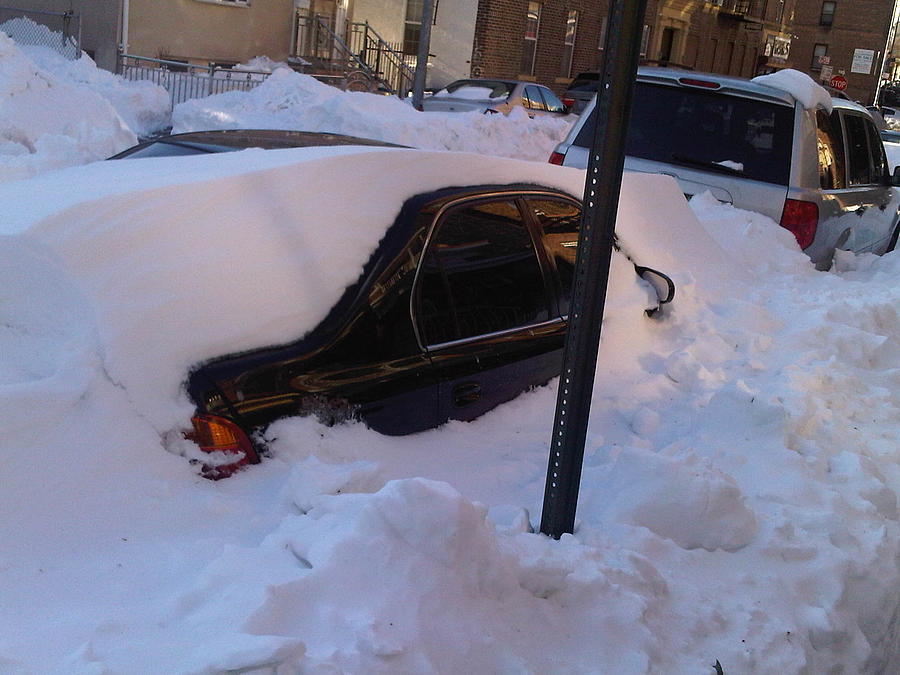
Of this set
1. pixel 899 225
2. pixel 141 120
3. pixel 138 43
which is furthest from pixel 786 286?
pixel 138 43

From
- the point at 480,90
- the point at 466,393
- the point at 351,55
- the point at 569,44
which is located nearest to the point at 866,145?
the point at 466,393

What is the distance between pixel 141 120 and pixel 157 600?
1477 centimetres

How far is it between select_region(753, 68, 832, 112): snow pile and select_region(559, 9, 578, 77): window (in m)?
25.4

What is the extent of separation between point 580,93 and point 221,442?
24.4 meters

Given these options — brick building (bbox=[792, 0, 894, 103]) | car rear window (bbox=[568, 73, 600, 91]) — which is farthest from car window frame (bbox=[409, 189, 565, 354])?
brick building (bbox=[792, 0, 894, 103])

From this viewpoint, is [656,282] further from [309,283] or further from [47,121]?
[47,121]

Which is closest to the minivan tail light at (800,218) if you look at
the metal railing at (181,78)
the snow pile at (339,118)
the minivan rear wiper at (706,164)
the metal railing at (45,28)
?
the minivan rear wiper at (706,164)

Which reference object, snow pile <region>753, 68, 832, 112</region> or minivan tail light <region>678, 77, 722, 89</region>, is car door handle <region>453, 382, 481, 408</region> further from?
snow pile <region>753, 68, 832, 112</region>

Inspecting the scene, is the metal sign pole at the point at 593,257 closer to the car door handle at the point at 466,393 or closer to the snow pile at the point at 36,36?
the car door handle at the point at 466,393

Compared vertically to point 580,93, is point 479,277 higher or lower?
lower

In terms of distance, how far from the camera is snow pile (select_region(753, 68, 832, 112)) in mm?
7508

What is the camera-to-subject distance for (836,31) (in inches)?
2562

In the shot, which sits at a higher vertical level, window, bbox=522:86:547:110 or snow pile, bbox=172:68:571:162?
window, bbox=522:86:547:110

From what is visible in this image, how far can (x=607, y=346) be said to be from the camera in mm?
5469
